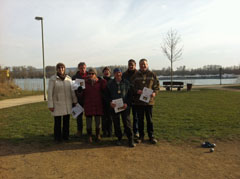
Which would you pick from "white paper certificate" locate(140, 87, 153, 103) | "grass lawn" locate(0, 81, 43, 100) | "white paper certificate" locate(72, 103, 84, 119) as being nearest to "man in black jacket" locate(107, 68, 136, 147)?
"white paper certificate" locate(140, 87, 153, 103)

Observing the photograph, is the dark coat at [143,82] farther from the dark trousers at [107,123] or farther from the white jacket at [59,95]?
the white jacket at [59,95]

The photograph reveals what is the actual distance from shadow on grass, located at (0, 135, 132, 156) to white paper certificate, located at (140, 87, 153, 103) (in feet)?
3.96

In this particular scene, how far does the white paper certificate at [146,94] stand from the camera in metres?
4.82

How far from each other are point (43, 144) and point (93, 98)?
174cm

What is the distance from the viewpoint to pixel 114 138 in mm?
5297

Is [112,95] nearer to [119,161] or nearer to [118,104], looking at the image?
[118,104]

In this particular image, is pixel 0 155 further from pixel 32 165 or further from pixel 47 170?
pixel 47 170

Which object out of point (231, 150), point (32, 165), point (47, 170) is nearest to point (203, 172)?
point (231, 150)

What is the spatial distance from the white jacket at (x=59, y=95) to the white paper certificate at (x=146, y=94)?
1.90 metres

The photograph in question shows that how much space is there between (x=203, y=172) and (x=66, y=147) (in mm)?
3054

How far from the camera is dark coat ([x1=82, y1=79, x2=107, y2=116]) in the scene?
16.0 ft

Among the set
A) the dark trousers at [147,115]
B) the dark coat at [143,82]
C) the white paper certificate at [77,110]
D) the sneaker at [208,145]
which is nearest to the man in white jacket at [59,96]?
the white paper certificate at [77,110]

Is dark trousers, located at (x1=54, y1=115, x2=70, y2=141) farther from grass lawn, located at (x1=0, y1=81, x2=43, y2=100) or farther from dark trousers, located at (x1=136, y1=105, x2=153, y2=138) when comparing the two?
grass lawn, located at (x1=0, y1=81, x2=43, y2=100)

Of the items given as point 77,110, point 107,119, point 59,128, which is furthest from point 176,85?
point 59,128
